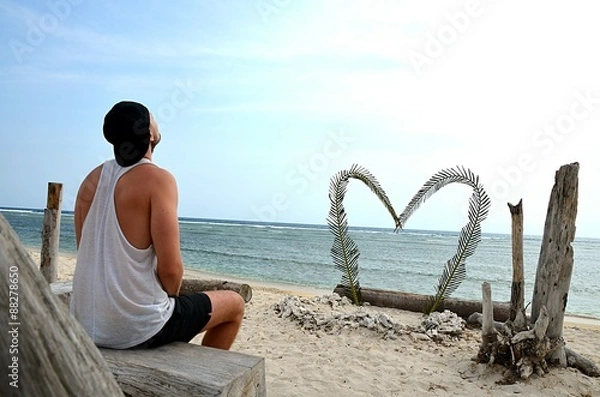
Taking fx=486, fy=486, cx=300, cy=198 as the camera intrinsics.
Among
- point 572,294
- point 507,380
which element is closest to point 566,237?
point 507,380

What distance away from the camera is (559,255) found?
4.59 m

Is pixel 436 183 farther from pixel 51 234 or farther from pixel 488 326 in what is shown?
pixel 51 234

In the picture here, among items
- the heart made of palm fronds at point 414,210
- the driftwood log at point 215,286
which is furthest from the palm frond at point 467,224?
the driftwood log at point 215,286

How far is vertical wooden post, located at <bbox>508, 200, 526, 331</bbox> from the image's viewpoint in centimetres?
482

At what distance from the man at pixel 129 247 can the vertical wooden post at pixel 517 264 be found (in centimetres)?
366

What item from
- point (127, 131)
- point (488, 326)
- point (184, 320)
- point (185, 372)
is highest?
point (127, 131)

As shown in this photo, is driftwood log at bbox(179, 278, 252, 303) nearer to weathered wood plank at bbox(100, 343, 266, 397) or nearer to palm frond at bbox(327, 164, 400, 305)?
palm frond at bbox(327, 164, 400, 305)

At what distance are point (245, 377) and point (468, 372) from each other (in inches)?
127

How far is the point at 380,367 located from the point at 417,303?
10.7 feet

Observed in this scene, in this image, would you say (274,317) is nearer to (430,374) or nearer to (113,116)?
(430,374)

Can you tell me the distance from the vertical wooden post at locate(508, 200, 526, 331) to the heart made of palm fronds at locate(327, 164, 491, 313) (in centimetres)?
182

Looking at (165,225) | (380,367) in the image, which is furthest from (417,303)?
(165,225)

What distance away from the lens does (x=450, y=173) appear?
6762 mm

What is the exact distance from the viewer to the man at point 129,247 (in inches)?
88.0
